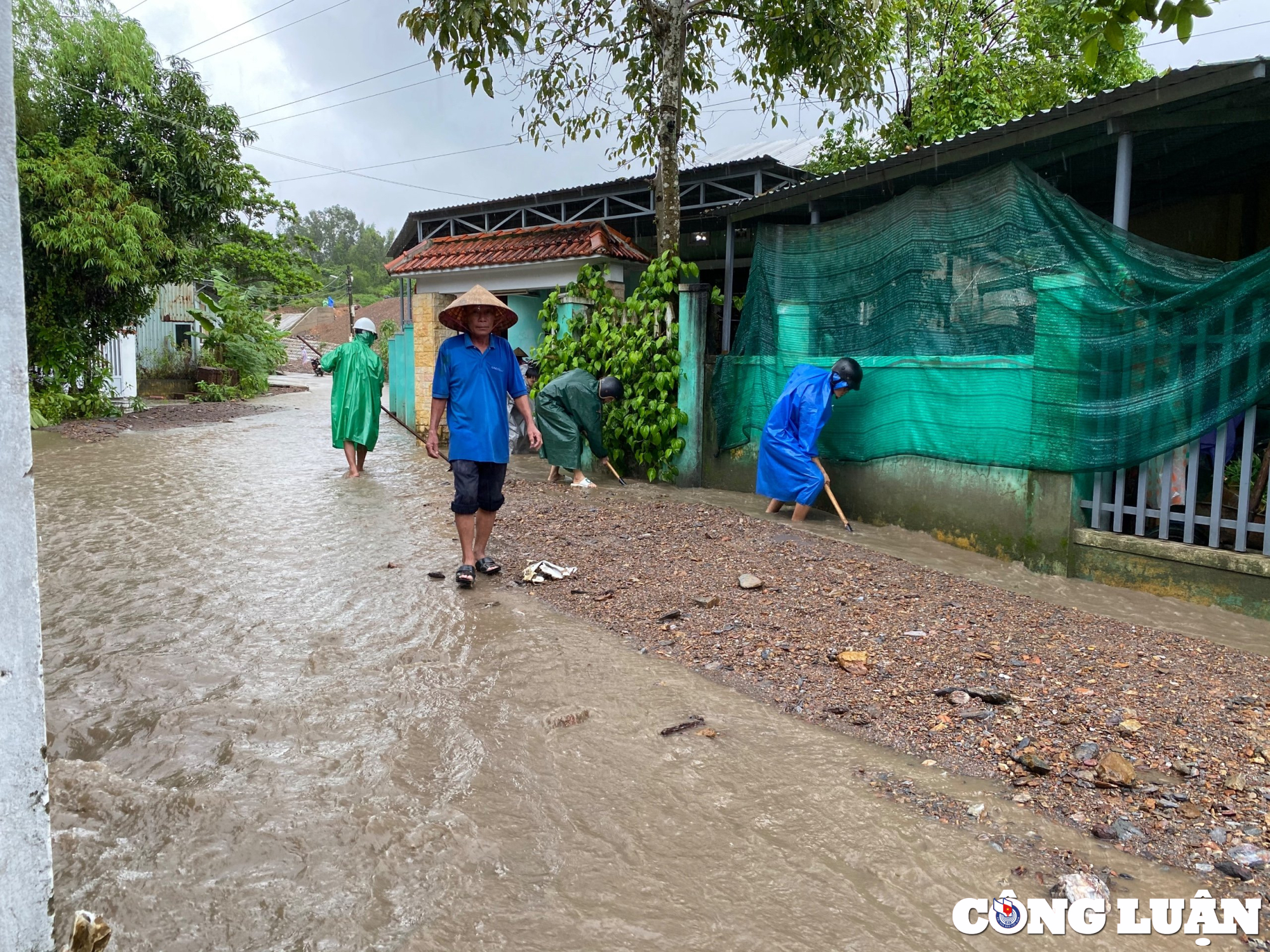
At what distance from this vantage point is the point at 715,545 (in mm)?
6363

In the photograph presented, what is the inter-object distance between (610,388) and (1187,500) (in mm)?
5493

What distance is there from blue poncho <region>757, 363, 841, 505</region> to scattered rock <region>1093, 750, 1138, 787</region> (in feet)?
14.3

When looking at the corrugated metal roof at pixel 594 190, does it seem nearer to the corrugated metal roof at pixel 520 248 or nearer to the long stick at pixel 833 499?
the corrugated metal roof at pixel 520 248

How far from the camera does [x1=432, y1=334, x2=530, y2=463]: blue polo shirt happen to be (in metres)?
5.36

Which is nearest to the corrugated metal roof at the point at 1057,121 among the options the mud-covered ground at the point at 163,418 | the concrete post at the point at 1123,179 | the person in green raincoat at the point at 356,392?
the concrete post at the point at 1123,179

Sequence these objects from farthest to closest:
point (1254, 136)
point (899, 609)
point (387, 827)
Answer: point (1254, 136)
point (899, 609)
point (387, 827)

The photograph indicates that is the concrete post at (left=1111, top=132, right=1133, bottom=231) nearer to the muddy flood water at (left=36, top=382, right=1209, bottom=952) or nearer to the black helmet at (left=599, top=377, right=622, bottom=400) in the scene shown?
the muddy flood water at (left=36, top=382, right=1209, bottom=952)

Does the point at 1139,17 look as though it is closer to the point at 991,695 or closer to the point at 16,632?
the point at 991,695

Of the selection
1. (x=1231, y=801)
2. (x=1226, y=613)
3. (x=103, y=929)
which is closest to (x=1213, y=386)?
(x=1226, y=613)

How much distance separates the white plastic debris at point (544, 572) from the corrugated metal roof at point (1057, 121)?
4094 millimetres

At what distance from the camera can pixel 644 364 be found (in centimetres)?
927

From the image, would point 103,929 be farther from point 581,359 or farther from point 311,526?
point 581,359

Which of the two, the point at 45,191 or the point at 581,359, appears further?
the point at 45,191

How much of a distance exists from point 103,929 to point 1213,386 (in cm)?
559
